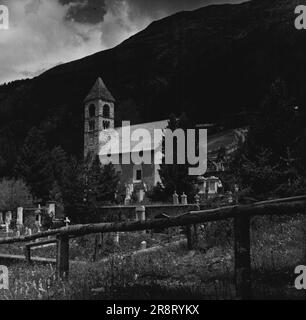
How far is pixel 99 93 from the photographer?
68.9m

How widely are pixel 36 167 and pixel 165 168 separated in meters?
19.9

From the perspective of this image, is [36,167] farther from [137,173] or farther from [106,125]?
[106,125]

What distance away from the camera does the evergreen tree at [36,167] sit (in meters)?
52.1

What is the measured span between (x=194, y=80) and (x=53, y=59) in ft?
152

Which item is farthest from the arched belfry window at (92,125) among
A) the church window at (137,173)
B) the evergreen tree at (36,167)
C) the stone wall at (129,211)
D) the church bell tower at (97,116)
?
the stone wall at (129,211)

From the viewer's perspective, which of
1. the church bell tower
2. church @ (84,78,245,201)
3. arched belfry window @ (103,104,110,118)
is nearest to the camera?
church @ (84,78,245,201)

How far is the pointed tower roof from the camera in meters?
67.3

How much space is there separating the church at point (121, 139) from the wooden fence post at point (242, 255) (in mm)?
36564

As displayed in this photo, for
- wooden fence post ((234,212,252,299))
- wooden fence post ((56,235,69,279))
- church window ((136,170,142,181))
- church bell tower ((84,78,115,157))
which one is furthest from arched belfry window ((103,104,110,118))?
wooden fence post ((234,212,252,299))

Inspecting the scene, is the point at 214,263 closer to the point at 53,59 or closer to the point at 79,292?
the point at 79,292

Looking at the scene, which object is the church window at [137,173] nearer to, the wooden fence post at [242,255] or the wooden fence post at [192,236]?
the wooden fence post at [192,236]

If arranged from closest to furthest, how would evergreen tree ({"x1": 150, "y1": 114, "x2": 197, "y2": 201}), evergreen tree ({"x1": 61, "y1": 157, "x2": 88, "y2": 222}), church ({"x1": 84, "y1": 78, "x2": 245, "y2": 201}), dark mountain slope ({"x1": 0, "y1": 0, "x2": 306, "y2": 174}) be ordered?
evergreen tree ({"x1": 61, "y1": 157, "x2": 88, "y2": 222})
evergreen tree ({"x1": 150, "y1": 114, "x2": 197, "y2": 201})
dark mountain slope ({"x1": 0, "y1": 0, "x2": 306, "y2": 174})
church ({"x1": 84, "y1": 78, "x2": 245, "y2": 201})

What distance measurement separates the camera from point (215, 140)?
5588cm

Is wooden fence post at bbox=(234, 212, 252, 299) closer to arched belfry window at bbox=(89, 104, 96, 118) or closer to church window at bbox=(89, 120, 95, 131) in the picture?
church window at bbox=(89, 120, 95, 131)
